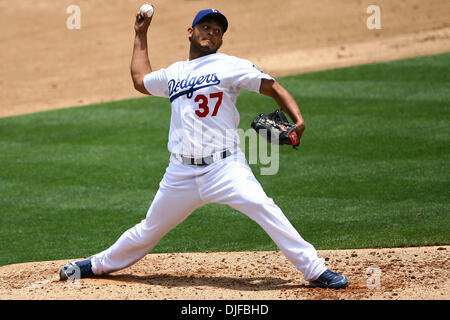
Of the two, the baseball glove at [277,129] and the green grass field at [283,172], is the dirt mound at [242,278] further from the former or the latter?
the baseball glove at [277,129]

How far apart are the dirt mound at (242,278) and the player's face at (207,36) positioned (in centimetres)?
161

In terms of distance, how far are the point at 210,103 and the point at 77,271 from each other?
Answer: 1.61m

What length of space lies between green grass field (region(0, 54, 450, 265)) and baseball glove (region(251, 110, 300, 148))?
2098mm

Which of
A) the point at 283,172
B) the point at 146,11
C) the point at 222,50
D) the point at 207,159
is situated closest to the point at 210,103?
the point at 207,159

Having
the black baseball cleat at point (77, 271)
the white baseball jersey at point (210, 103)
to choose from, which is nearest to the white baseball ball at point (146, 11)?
the white baseball jersey at point (210, 103)

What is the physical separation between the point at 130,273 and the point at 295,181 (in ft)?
10.6

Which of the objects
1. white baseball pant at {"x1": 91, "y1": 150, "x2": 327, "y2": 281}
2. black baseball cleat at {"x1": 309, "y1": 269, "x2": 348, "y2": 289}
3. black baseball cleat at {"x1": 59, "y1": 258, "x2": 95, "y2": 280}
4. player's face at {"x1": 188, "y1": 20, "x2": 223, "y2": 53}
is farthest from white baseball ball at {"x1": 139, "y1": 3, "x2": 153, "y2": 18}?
black baseball cleat at {"x1": 309, "y1": 269, "x2": 348, "y2": 289}

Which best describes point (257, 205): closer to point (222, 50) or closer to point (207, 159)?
point (207, 159)

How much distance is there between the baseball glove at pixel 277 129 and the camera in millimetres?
4758

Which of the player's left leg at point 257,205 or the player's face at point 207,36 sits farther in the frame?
the player's face at point 207,36

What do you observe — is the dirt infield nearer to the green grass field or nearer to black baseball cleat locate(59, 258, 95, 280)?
black baseball cleat locate(59, 258, 95, 280)

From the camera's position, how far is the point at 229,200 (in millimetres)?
4980

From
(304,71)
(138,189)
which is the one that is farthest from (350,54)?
(138,189)

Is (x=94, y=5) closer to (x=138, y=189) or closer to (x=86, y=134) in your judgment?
(x=86, y=134)
